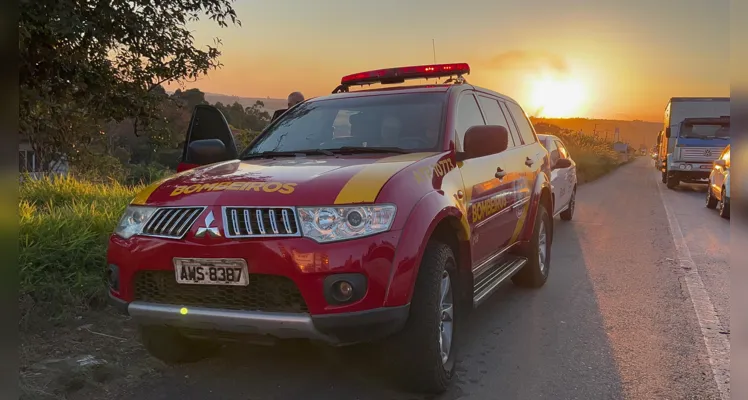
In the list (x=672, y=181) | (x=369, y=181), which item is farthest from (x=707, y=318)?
(x=672, y=181)

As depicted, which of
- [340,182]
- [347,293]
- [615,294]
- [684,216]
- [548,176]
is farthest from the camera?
[684,216]

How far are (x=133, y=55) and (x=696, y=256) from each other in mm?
7427

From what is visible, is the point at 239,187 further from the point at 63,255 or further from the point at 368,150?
the point at 63,255

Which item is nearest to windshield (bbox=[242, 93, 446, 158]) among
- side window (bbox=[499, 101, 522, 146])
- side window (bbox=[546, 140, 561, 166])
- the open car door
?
the open car door

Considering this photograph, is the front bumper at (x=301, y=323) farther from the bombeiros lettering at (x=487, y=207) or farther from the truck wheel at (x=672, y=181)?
the truck wheel at (x=672, y=181)

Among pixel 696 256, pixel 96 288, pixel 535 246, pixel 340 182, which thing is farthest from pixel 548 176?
pixel 96 288

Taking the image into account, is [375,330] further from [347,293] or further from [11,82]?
[11,82]

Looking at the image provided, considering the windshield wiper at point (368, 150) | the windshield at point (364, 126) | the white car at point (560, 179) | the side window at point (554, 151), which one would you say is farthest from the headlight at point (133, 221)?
the side window at point (554, 151)

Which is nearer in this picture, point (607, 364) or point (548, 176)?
point (607, 364)

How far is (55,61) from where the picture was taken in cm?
624

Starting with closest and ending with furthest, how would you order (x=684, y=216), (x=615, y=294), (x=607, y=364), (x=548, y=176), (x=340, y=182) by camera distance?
(x=340, y=182), (x=607, y=364), (x=615, y=294), (x=548, y=176), (x=684, y=216)

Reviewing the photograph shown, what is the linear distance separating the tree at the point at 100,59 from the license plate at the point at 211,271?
3293 millimetres

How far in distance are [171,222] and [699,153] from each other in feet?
61.3

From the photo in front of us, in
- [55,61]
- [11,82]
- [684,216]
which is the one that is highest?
[55,61]
